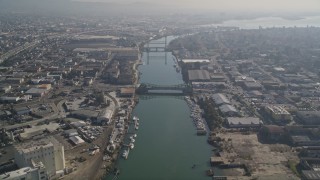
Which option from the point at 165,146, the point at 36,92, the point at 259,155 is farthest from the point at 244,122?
the point at 36,92

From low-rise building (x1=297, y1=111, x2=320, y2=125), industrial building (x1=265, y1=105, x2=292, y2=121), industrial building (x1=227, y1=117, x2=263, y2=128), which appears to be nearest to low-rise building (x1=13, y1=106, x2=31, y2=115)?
industrial building (x1=227, y1=117, x2=263, y2=128)

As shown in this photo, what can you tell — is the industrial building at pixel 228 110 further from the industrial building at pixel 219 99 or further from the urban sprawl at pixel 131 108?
the industrial building at pixel 219 99

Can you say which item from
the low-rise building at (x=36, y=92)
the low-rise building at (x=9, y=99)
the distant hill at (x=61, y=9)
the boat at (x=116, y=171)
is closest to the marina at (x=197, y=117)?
the boat at (x=116, y=171)

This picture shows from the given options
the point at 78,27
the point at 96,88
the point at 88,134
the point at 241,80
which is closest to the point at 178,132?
the point at 88,134

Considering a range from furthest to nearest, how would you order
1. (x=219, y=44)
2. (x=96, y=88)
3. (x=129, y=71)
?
(x=219, y=44) → (x=129, y=71) → (x=96, y=88)

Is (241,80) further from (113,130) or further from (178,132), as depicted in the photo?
(113,130)

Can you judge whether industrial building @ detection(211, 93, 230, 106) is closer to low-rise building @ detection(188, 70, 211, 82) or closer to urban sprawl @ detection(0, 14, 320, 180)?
urban sprawl @ detection(0, 14, 320, 180)
